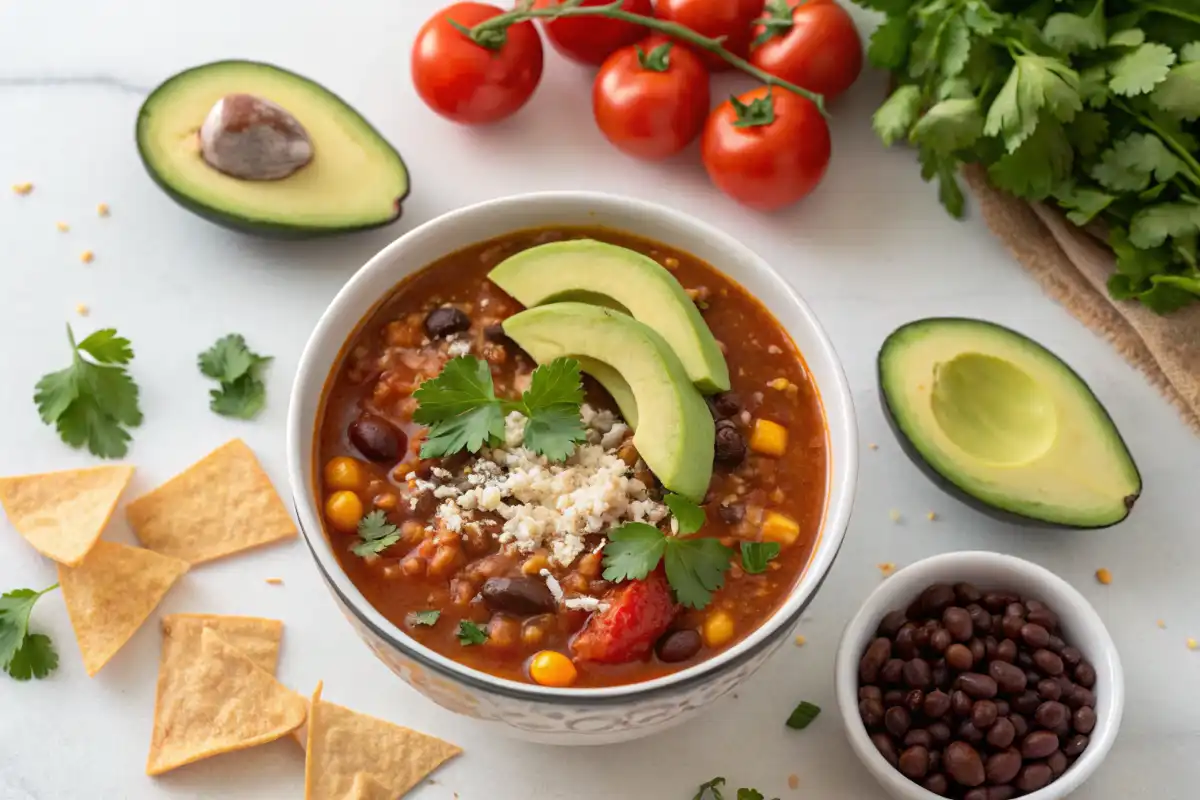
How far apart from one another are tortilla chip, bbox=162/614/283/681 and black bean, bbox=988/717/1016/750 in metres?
1.73

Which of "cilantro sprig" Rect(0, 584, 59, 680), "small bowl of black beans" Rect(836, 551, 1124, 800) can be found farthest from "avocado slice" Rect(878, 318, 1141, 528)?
"cilantro sprig" Rect(0, 584, 59, 680)

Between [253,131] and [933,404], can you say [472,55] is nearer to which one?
[253,131]

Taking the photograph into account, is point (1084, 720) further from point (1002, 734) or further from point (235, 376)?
point (235, 376)

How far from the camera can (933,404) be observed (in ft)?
10.8

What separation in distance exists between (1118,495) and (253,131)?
2.44 metres

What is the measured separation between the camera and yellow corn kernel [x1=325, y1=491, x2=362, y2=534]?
2.82 m

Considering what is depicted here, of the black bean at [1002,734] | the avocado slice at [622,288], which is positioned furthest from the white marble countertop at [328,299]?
the avocado slice at [622,288]

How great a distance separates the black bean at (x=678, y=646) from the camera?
2.70 metres

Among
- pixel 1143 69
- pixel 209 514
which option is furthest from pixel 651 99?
pixel 209 514

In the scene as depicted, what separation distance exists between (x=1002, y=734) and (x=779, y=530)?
69 cm

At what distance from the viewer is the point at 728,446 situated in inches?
113

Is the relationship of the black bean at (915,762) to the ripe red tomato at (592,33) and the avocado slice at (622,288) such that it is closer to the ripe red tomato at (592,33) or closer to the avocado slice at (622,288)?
the avocado slice at (622,288)

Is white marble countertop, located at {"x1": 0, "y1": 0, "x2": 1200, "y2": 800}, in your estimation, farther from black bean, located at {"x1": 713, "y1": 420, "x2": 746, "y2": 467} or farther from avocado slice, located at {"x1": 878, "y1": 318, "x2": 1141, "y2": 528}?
black bean, located at {"x1": 713, "y1": 420, "x2": 746, "y2": 467}

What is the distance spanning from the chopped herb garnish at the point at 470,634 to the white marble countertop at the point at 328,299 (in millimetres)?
525
